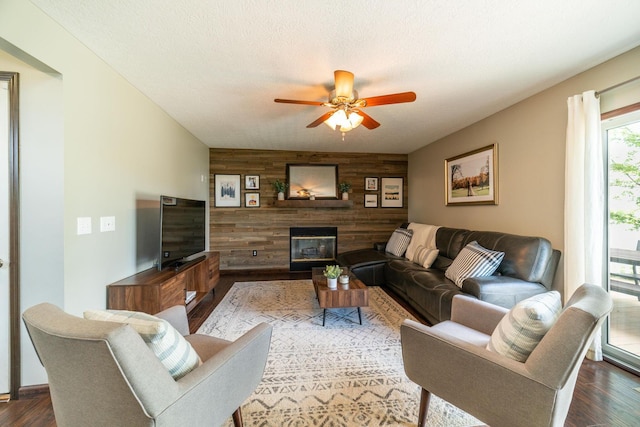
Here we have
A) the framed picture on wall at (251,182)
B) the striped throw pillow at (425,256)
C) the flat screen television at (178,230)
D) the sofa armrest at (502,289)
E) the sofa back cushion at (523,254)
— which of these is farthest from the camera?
the framed picture on wall at (251,182)

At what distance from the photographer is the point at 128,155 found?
2340 mm

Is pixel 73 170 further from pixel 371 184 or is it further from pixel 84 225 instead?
pixel 371 184

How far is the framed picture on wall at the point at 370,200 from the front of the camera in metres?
5.41

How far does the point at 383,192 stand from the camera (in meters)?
5.47

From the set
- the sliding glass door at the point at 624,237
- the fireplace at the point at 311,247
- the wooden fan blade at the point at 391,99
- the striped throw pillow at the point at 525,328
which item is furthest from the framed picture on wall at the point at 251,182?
the sliding glass door at the point at 624,237

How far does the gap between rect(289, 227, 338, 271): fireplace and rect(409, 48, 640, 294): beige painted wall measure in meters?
2.53

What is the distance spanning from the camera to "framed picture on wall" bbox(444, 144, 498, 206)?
10.5ft

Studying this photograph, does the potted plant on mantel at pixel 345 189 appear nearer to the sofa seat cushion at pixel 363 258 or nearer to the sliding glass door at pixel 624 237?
the sofa seat cushion at pixel 363 258

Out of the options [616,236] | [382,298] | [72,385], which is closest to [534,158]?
[616,236]

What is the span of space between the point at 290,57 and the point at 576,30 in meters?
1.98

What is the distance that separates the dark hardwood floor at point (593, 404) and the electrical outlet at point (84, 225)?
1.11m

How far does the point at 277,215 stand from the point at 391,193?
8.36 ft

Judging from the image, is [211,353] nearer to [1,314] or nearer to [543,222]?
[1,314]

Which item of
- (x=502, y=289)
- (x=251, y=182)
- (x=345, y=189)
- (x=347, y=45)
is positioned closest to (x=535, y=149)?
(x=502, y=289)
